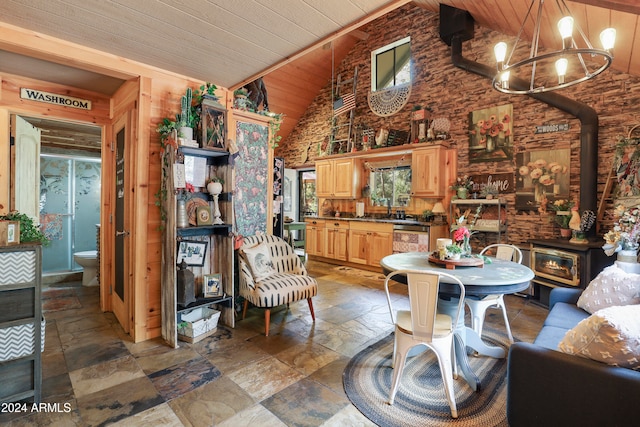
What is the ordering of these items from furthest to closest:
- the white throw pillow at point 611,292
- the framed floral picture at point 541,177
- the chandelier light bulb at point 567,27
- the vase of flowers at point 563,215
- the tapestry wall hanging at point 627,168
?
the framed floral picture at point 541,177 < the vase of flowers at point 563,215 < the tapestry wall hanging at point 627,168 < the white throw pillow at point 611,292 < the chandelier light bulb at point 567,27

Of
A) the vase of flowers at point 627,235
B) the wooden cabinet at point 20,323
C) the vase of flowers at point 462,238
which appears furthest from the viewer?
the vase of flowers at point 627,235

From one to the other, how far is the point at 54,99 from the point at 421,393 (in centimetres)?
426

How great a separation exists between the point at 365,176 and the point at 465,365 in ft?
15.7

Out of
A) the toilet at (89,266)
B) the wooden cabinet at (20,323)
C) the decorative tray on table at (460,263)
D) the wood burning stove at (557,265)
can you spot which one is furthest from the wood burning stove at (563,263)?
the toilet at (89,266)

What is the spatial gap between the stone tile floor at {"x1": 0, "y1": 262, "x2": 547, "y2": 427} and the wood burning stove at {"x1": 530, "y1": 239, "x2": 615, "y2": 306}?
402mm

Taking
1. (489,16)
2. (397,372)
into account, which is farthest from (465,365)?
(489,16)

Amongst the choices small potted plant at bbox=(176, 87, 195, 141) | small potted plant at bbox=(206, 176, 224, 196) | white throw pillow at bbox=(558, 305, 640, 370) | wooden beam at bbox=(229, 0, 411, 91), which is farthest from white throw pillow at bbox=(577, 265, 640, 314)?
small potted plant at bbox=(176, 87, 195, 141)

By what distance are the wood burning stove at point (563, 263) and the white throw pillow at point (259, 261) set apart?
334 centimetres

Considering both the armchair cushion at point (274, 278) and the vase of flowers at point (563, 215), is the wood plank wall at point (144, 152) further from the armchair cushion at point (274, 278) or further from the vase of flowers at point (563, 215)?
the vase of flowers at point (563, 215)

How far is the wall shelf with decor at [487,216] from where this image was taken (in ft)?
15.5

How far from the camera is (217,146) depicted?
3045mm

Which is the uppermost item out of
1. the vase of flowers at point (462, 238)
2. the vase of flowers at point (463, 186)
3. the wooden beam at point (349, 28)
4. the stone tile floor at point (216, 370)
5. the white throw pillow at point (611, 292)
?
the wooden beam at point (349, 28)

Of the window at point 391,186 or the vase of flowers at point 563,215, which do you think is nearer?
the vase of flowers at point 563,215

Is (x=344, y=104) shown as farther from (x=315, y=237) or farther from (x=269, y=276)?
(x=269, y=276)
